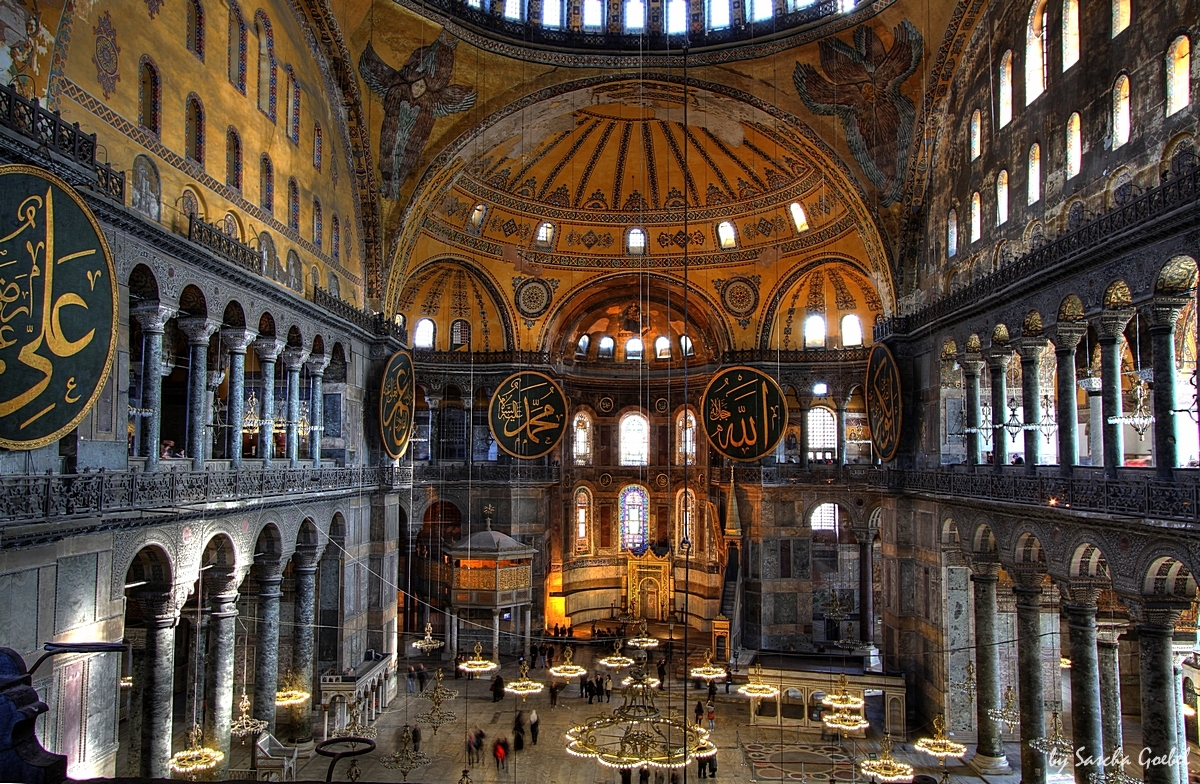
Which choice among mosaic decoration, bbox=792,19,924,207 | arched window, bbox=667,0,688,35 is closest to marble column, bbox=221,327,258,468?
arched window, bbox=667,0,688,35

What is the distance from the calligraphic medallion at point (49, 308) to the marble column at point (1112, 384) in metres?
12.8

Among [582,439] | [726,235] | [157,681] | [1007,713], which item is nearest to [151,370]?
[157,681]

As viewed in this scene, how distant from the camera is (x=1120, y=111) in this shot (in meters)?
12.3

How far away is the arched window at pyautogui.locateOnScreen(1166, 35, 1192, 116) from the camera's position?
35.6 feet

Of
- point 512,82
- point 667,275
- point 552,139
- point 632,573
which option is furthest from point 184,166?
point 632,573

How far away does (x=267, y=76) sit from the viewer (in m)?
15.9

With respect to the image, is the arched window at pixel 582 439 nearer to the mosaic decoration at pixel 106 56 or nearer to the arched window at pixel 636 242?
the arched window at pixel 636 242

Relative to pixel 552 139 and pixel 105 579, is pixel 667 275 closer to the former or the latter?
pixel 552 139

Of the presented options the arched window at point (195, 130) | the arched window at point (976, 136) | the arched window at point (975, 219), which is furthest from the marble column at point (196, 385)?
the arched window at point (976, 136)

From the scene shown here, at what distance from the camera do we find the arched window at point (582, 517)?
95.0 feet

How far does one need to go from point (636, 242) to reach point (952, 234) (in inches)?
399

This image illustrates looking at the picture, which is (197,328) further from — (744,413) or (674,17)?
(674,17)

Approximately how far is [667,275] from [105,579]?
1753cm

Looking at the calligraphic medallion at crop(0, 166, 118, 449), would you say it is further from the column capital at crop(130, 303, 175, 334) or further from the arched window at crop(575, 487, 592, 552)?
the arched window at crop(575, 487, 592, 552)
